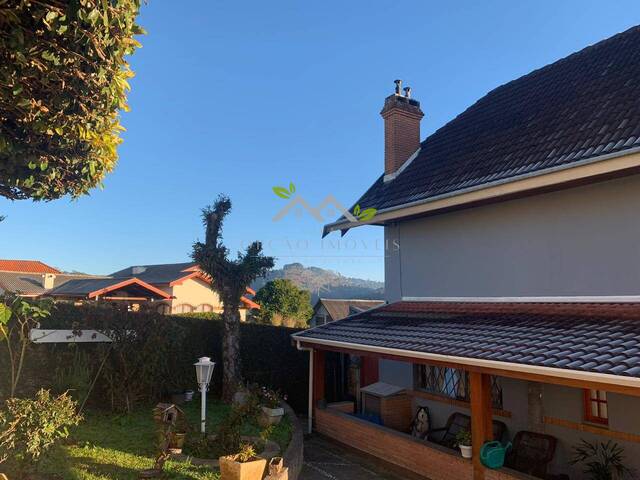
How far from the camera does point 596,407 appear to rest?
7.98 m

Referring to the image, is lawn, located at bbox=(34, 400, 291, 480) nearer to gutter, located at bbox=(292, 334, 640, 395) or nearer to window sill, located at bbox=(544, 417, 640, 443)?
gutter, located at bbox=(292, 334, 640, 395)

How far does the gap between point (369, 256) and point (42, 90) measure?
10.4 metres

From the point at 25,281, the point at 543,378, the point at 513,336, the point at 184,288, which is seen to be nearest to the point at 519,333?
the point at 513,336

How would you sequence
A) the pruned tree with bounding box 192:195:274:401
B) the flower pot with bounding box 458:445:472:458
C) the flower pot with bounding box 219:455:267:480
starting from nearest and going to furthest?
the flower pot with bounding box 219:455:267:480, the flower pot with bounding box 458:445:472:458, the pruned tree with bounding box 192:195:274:401

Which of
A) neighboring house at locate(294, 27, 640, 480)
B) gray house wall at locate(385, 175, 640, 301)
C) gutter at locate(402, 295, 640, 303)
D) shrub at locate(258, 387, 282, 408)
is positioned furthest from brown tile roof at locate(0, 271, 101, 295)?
gutter at locate(402, 295, 640, 303)

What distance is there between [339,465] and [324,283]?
102 feet

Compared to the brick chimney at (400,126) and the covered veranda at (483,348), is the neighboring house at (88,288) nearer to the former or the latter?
the covered veranda at (483,348)

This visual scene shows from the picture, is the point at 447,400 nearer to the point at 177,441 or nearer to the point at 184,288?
the point at 177,441

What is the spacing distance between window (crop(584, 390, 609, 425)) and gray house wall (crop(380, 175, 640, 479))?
0.11 m

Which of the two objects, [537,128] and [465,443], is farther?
[537,128]

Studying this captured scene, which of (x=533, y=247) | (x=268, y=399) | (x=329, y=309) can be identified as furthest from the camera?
(x=329, y=309)

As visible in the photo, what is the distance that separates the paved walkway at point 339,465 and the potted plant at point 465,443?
1.42 metres

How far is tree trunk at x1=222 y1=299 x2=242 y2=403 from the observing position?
43.7 feet

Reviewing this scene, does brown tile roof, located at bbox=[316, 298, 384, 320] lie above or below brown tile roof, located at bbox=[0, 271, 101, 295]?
below
